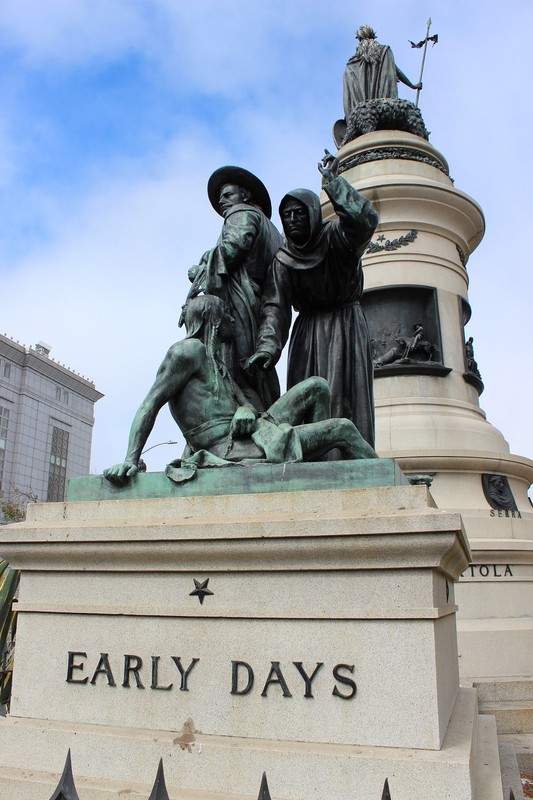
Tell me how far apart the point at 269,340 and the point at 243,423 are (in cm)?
84

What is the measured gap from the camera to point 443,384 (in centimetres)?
1126

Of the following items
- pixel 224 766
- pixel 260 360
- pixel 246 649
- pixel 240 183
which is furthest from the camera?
pixel 240 183

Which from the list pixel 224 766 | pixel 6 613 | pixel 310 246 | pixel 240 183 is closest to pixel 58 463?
pixel 6 613

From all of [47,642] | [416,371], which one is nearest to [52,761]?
[47,642]

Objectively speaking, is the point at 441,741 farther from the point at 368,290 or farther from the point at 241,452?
the point at 368,290

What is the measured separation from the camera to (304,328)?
565 centimetres

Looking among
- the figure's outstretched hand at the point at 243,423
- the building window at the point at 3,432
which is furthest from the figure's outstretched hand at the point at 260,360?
the building window at the point at 3,432

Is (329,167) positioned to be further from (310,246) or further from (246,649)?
(246,649)

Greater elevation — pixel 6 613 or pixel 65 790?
pixel 6 613

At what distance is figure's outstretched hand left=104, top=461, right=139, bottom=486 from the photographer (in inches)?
172

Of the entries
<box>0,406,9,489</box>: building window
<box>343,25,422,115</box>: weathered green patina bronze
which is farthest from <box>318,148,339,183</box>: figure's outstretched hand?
<box>0,406,9,489</box>: building window

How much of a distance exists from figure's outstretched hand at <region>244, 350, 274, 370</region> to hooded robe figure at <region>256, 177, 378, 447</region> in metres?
0.04

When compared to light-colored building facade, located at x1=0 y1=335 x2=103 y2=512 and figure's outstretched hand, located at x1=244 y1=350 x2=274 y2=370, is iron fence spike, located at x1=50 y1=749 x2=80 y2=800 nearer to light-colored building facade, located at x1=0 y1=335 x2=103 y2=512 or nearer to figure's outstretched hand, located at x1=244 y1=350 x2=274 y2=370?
figure's outstretched hand, located at x1=244 y1=350 x2=274 y2=370

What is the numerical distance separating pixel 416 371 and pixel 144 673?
8.20 metres
